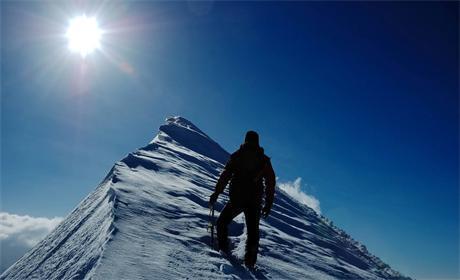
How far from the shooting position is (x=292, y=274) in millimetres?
8164

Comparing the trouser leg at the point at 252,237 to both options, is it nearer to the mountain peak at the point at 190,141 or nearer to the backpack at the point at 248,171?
the backpack at the point at 248,171

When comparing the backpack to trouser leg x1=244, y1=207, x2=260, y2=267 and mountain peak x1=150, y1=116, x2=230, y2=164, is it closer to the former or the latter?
trouser leg x1=244, y1=207, x2=260, y2=267

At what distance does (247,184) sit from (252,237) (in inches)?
47.8

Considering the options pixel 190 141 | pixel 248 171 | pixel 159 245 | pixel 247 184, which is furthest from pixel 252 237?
pixel 190 141

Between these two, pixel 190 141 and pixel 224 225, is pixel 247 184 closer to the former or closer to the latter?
pixel 224 225

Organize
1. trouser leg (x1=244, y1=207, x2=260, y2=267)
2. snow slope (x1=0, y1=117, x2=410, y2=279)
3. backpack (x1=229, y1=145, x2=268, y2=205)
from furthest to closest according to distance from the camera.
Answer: backpack (x1=229, y1=145, x2=268, y2=205)
trouser leg (x1=244, y1=207, x2=260, y2=267)
snow slope (x1=0, y1=117, x2=410, y2=279)

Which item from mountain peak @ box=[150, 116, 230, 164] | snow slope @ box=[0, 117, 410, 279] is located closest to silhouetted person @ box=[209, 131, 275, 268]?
snow slope @ box=[0, 117, 410, 279]

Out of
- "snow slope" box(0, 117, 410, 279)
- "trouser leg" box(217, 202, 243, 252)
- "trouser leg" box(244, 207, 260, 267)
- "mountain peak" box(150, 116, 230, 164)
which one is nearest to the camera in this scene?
"snow slope" box(0, 117, 410, 279)

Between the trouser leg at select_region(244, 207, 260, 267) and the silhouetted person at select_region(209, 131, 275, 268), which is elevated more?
the silhouetted person at select_region(209, 131, 275, 268)

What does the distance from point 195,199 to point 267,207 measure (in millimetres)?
5074

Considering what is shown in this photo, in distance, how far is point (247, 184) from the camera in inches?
326

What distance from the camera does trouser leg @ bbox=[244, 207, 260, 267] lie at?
24.7 ft

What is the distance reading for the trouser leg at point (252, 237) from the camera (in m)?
7.52

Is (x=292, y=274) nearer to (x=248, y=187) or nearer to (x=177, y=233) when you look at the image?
(x=248, y=187)
